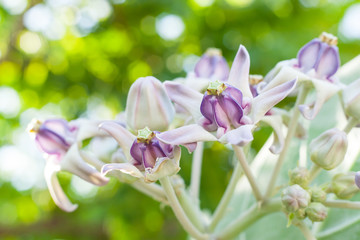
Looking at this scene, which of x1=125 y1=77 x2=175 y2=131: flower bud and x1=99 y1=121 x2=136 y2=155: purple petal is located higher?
x1=125 y1=77 x2=175 y2=131: flower bud

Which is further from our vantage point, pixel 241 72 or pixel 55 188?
pixel 55 188

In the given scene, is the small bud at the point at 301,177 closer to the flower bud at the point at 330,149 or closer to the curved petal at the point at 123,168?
the flower bud at the point at 330,149

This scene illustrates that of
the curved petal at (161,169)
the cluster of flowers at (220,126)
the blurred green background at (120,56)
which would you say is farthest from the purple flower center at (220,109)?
the blurred green background at (120,56)

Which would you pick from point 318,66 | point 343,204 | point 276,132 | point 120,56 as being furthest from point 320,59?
point 120,56

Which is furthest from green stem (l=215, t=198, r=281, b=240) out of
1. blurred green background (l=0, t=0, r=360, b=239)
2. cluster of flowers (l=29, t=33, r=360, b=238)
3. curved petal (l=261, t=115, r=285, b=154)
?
blurred green background (l=0, t=0, r=360, b=239)

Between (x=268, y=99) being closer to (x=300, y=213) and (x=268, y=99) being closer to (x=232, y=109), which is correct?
(x=232, y=109)

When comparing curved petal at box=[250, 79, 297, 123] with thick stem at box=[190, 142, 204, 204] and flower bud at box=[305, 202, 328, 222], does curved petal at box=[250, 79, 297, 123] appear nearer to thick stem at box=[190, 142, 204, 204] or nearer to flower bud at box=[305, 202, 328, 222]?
flower bud at box=[305, 202, 328, 222]
